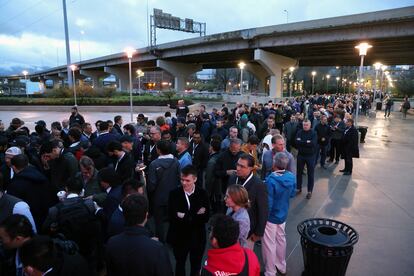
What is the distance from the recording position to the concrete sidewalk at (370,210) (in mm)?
4504

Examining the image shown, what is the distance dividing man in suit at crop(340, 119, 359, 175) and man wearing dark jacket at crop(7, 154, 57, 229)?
8571 mm

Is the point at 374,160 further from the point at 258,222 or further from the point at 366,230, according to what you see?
the point at 258,222

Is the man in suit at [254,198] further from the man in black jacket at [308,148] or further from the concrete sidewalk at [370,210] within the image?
the man in black jacket at [308,148]

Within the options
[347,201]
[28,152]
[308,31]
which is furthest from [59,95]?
[347,201]

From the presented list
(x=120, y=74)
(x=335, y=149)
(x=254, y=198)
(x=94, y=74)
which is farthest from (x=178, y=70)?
(x=254, y=198)

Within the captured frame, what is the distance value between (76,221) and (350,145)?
8604mm

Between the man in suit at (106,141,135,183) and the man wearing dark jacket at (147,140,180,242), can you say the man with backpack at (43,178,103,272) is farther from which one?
the man in suit at (106,141,135,183)

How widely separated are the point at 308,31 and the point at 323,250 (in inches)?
1078

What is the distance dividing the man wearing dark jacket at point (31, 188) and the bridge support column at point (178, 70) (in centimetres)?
4358

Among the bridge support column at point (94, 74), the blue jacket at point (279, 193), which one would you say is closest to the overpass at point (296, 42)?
the blue jacket at point (279, 193)

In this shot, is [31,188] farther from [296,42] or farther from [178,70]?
[178,70]

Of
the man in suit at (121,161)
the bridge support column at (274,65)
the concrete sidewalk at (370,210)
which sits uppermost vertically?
the bridge support column at (274,65)

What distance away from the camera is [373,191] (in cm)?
770

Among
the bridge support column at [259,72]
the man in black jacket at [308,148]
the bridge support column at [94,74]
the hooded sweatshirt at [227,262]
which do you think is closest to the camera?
the hooded sweatshirt at [227,262]
